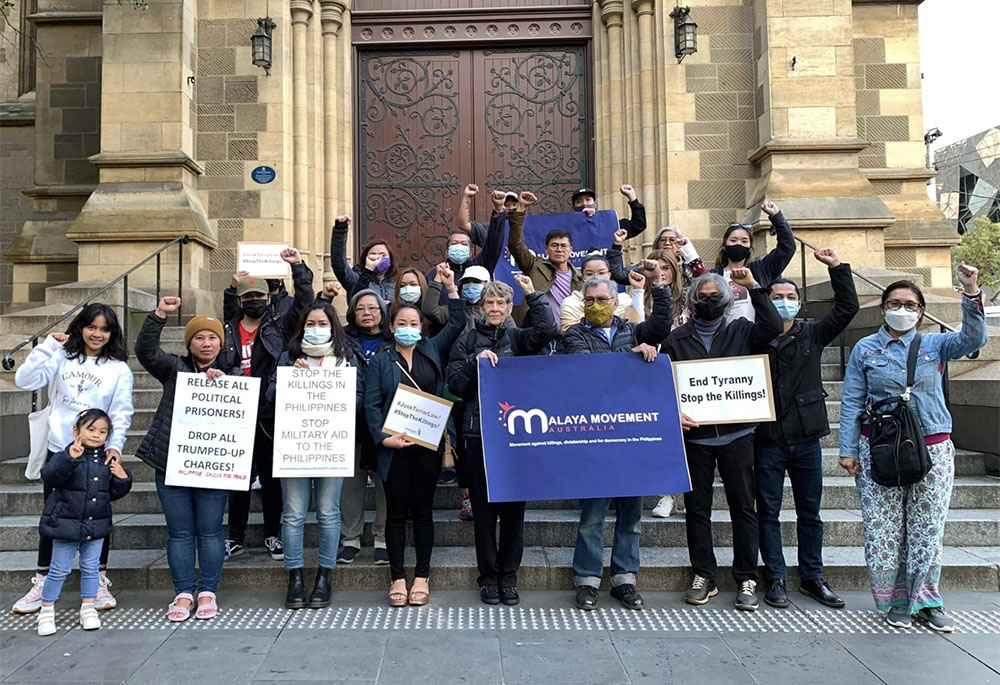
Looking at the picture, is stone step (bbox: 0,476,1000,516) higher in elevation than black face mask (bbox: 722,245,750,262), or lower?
lower

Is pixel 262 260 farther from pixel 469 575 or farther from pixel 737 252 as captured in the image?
pixel 737 252

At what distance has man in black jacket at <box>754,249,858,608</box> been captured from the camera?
4418 mm

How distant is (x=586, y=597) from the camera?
438 cm

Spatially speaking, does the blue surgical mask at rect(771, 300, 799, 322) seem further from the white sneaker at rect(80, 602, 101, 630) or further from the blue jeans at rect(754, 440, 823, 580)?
the white sneaker at rect(80, 602, 101, 630)

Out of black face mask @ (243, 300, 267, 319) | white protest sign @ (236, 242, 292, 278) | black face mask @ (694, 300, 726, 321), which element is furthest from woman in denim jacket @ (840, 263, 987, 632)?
white protest sign @ (236, 242, 292, 278)

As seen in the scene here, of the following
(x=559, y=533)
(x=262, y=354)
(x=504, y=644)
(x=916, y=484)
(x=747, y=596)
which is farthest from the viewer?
(x=559, y=533)

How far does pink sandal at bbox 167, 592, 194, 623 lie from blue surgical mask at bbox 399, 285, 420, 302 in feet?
7.07

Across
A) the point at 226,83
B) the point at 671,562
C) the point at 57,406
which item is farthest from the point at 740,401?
the point at 226,83

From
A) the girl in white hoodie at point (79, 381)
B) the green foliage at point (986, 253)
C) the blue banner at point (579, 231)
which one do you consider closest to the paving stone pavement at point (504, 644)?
the girl in white hoodie at point (79, 381)

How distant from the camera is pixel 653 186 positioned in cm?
949

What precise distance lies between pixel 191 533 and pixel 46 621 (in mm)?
831

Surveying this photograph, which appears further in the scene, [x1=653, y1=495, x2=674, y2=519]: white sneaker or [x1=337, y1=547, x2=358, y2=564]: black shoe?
[x1=653, y1=495, x2=674, y2=519]: white sneaker

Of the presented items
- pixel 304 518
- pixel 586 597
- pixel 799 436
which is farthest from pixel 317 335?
pixel 799 436

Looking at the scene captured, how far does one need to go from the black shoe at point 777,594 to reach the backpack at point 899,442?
829 millimetres
